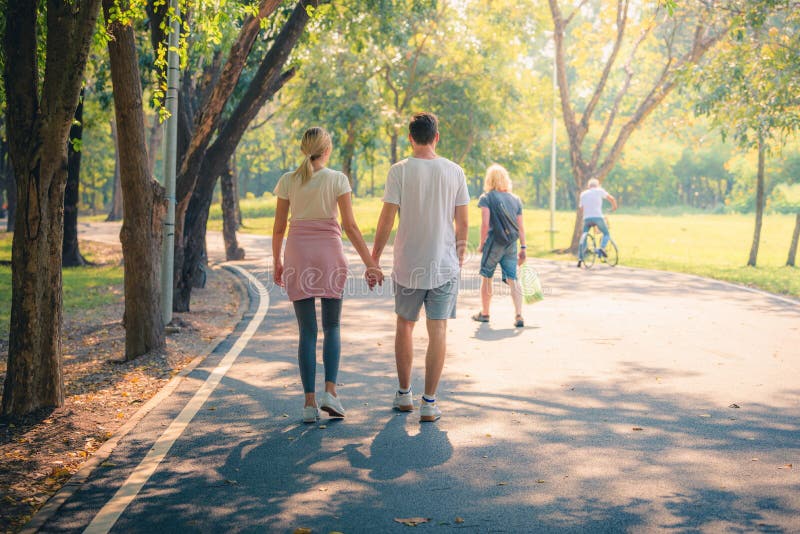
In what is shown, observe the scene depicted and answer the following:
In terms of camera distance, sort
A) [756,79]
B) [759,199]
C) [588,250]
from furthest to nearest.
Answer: [759,199]
[588,250]
[756,79]

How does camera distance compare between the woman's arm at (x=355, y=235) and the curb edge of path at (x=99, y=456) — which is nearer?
the curb edge of path at (x=99, y=456)

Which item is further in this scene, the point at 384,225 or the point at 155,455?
the point at 384,225

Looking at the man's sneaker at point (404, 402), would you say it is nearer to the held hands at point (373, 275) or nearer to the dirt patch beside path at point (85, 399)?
the held hands at point (373, 275)

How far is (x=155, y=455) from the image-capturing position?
5.82 metres

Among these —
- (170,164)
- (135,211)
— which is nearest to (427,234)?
(135,211)

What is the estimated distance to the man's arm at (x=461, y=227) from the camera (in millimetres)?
6684

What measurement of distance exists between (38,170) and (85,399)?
1.97 m

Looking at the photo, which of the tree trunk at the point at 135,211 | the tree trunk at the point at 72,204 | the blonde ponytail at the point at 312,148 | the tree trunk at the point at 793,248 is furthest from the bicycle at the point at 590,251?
the blonde ponytail at the point at 312,148

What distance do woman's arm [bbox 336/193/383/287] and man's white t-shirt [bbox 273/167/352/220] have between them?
5 cm

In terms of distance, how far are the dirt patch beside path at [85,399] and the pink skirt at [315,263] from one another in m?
A: 1.66

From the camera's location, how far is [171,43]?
35.9 feet

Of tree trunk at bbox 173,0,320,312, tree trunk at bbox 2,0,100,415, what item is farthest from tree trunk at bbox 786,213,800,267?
tree trunk at bbox 2,0,100,415

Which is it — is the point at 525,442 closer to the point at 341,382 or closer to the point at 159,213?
the point at 341,382

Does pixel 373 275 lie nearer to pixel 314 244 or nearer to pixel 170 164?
pixel 314 244
